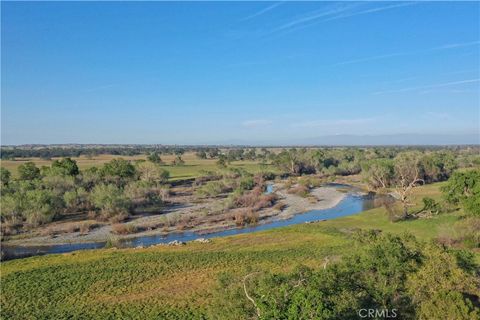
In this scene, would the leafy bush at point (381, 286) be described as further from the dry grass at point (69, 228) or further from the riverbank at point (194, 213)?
the dry grass at point (69, 228)

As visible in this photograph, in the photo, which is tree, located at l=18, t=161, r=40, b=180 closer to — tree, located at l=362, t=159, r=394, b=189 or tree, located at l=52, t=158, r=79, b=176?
tree, located at l=52, t=158, r=79, b=176

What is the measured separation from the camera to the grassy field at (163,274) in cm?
2445

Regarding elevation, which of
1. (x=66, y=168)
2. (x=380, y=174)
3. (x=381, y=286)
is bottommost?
(x=380, y=174)

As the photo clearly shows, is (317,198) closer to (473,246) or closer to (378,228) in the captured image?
(378,228)

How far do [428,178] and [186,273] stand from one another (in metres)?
81.1

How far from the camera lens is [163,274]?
105 feet

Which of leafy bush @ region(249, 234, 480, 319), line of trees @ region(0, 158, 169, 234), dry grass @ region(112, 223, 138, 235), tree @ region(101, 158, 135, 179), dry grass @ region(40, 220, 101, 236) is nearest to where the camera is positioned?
leafy bush @ region(249, 234, 480, 319)

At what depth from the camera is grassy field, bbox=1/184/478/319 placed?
80.2 ft

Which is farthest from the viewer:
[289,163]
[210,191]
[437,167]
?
[289,163]

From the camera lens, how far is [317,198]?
7488 cm

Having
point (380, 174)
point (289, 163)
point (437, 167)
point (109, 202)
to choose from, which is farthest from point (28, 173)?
point (437, 167)

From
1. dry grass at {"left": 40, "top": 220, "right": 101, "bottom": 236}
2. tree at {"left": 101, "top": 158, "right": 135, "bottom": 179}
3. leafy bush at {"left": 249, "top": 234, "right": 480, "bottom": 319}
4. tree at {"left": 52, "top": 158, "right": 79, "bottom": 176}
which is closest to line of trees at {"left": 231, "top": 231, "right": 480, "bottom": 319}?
leafy bush at {"left": 249, "top": 234, "right": 480, "bottom": 319}

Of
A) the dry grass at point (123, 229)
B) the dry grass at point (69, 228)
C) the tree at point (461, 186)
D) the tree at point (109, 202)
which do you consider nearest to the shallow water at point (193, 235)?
the dry grass at point (123, 229)

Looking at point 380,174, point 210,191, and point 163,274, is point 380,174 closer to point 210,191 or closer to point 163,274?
point 210,191
